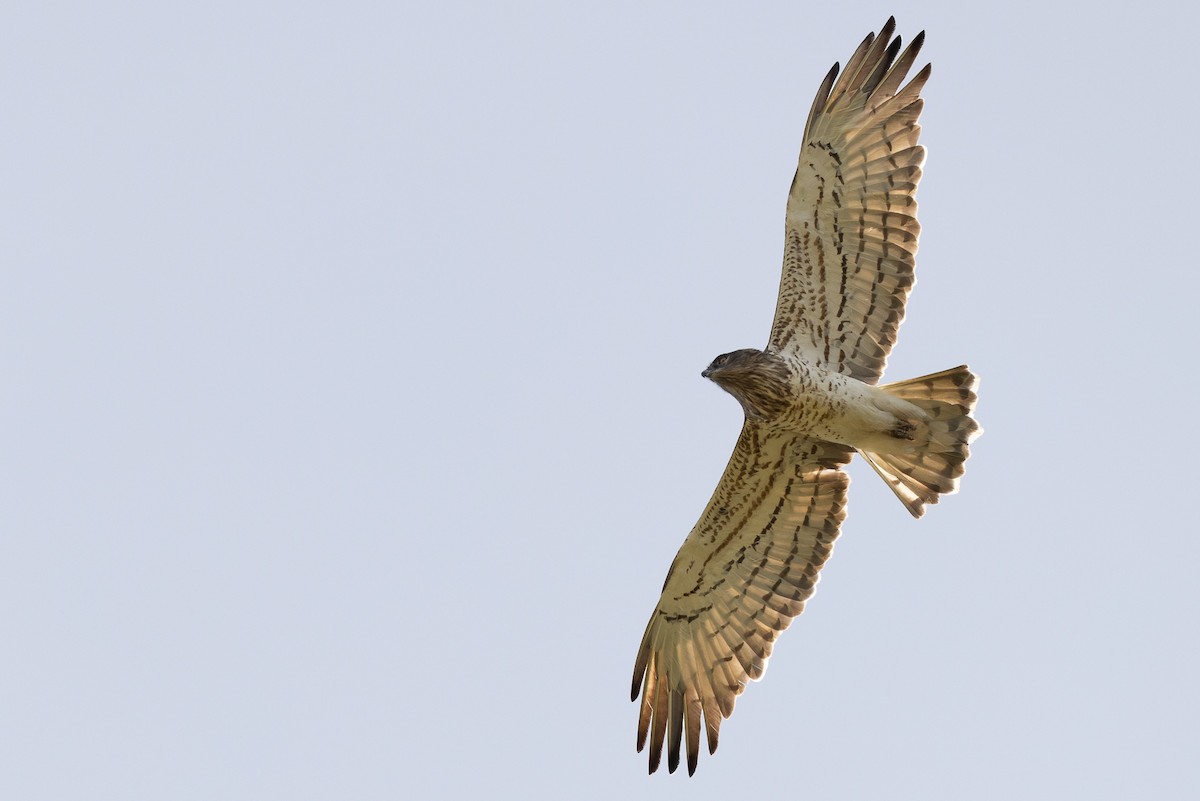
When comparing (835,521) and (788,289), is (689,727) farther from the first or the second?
(788,289)

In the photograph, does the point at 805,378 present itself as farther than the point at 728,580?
No

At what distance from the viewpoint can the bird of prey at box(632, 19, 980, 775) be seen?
12.3 meters

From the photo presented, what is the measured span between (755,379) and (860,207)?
1459mm

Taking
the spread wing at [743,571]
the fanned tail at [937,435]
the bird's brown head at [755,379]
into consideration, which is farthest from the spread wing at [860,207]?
the spread wing at [743,571]

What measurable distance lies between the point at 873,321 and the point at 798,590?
2.16 meters

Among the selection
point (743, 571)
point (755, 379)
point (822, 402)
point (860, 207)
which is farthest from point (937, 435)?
point (743, 571)

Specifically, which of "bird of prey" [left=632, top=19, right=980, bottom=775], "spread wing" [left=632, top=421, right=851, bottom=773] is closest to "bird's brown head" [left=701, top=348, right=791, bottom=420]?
"bird of prey" [left=632, top=19, right=980, bottom=775]

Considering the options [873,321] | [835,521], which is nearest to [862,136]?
[873,321]

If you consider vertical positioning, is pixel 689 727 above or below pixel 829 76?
below

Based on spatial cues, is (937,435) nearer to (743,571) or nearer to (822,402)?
(822,402)

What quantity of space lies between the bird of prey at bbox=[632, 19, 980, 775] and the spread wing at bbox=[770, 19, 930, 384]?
0.03ft

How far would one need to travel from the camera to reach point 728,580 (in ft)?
43.3

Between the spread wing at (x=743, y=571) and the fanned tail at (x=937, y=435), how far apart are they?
66cm

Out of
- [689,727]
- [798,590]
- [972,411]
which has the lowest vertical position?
[689,727]
